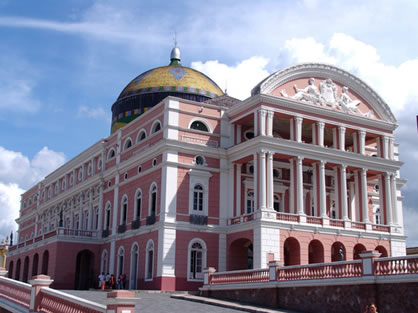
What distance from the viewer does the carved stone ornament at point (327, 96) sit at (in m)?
33.9

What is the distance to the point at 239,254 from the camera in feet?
109

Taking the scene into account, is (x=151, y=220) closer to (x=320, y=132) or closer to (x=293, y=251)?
(x=293, y=251)

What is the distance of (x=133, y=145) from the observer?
123 feet

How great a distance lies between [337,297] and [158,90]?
28200 millimetres

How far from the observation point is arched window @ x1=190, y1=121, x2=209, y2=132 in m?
34.1

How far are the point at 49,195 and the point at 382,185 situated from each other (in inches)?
1199

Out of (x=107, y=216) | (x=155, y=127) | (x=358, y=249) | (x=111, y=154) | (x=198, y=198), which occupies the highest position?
(x=155, y=127)

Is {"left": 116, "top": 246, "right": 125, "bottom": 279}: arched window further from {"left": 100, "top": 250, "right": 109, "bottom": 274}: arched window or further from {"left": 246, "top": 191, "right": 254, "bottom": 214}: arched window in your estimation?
{"left": 246, "top": 191, "right": 254, "bottom": 214}: arched window

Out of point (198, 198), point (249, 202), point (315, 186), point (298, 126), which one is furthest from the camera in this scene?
point (249, 202)

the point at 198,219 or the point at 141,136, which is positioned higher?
the point at 141,136

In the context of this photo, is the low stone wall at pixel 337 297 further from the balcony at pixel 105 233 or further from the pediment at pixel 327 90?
the balcony at pixel 105 233

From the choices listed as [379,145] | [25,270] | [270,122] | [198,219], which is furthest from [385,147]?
[25,270]

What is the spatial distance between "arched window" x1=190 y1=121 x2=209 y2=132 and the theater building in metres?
0.09

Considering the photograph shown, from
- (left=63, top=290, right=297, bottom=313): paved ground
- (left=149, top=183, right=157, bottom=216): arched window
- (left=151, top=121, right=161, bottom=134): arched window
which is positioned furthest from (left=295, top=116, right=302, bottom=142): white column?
(left=63, top=290, right=297, bottom=313): paved ground
